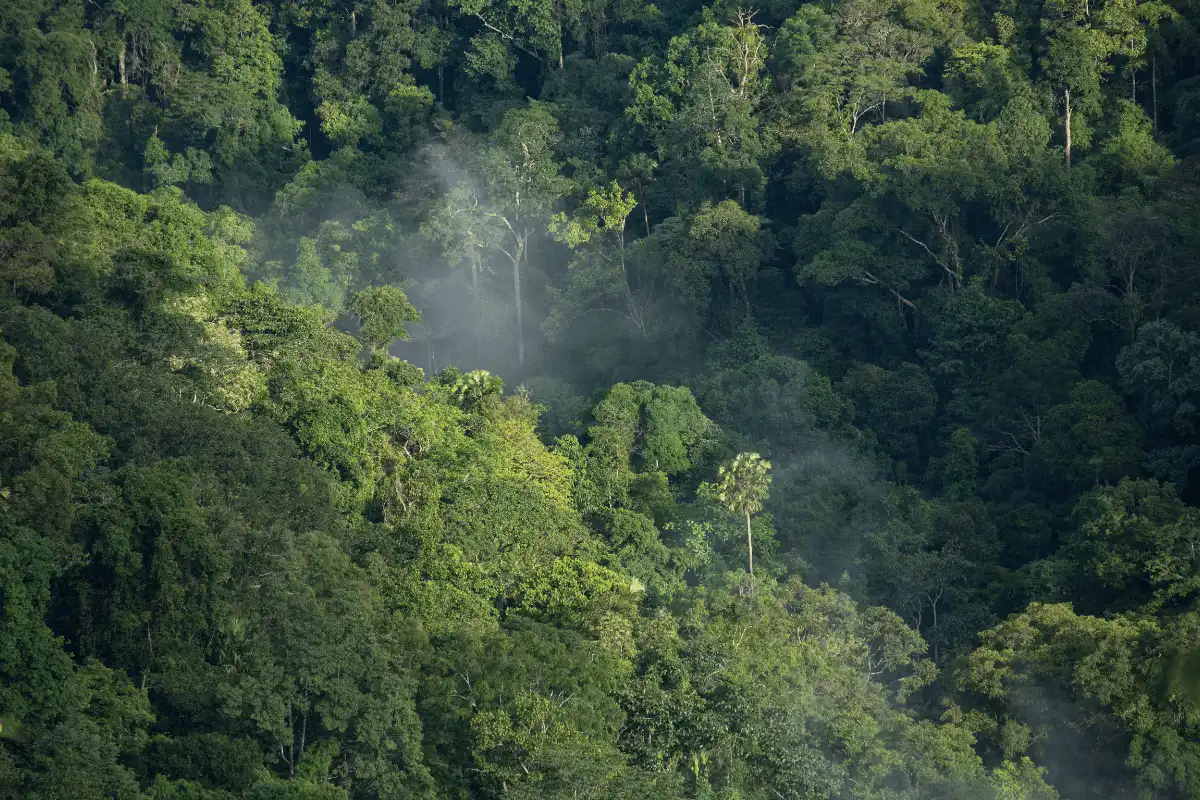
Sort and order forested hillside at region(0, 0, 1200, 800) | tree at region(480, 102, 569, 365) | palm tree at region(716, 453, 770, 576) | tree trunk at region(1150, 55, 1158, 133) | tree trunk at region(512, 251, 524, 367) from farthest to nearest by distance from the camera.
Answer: tree at region(480, 102, 569, 365), tree trunk at region(512, 251, 524, 367), tree trunk at region(1150, 55, 1158, 133), palm tree at region(716, 453, 770, 576), forested hillside at region(0, 0, 1200, 800)

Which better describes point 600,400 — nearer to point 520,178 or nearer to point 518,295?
point 518,295

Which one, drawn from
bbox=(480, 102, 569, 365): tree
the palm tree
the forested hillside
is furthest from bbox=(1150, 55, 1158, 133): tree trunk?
bbox=(480, 102, 569, 365): tree

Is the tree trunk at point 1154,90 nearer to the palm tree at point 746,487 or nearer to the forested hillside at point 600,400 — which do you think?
the forested hillside at point 600,400

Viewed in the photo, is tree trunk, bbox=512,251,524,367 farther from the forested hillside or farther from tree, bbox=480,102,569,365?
the forested hillside

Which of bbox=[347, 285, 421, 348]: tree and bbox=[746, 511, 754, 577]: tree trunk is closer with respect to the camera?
bbox=[746, 511, 754, 577]: tree trunk

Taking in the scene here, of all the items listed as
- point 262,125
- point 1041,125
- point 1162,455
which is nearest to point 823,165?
point 1041,125

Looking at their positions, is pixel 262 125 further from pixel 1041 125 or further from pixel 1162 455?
pixel 1162 455
